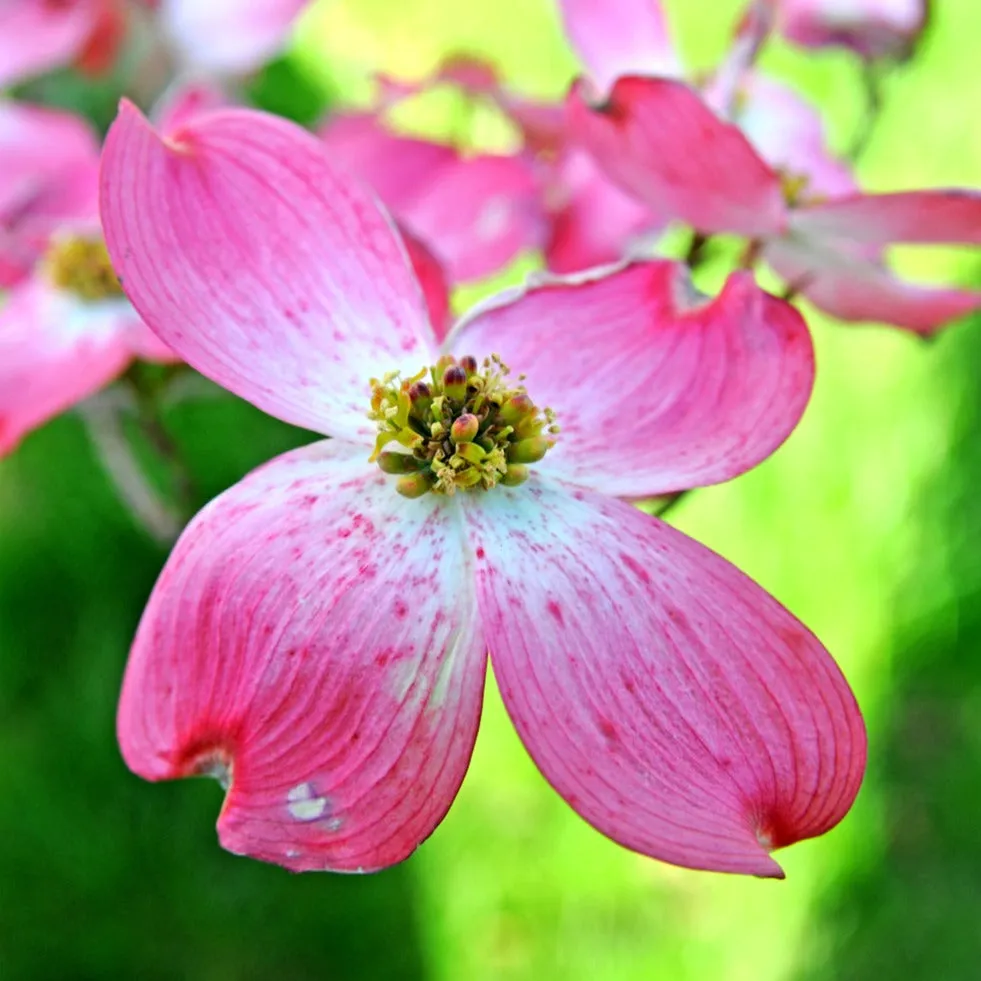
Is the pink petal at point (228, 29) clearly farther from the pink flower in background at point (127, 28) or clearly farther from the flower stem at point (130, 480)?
the flower stem at point (130, 480)

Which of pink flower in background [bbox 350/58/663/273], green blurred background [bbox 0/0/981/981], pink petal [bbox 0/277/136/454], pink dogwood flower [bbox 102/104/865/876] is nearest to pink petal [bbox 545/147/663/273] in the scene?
pink flower in background [bbox 350/58/663/273]

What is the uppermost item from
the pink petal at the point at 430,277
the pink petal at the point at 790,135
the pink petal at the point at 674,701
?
the pink petal at the point at 790,135

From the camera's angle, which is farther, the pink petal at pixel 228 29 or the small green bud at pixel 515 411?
the pink petal at pixel 228 29

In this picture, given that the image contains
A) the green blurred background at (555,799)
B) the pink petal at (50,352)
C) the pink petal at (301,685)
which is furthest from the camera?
the green blurred background at (555,799)

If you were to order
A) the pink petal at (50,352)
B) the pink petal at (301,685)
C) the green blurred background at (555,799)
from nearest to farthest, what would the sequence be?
1. the pink petal at (301,685)
2. the pink petal at (50,352)
3. the green blurred background at (555,799)

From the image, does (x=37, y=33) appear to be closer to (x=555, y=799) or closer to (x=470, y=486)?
(x=470, y=486)

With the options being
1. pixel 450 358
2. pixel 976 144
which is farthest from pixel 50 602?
pixel 976 144

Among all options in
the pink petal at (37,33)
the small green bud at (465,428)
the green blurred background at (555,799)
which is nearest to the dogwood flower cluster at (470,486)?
the small green bud at (465,428)
